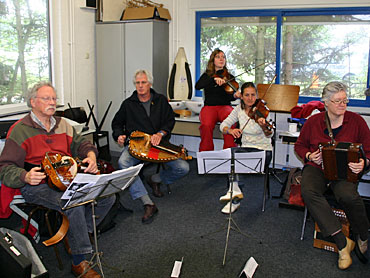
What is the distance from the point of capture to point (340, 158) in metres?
2.87

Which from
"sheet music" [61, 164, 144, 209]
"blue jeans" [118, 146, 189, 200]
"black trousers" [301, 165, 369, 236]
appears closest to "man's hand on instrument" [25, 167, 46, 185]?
"sheet music" [61, 164, 144, 209]

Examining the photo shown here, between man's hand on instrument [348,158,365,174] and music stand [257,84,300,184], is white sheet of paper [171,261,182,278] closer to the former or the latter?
man's hand on instrument [348,158,365,174]

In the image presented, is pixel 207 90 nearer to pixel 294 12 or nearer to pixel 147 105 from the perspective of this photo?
pixel 147 105

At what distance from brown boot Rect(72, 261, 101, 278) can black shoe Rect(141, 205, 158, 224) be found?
34.5 inches

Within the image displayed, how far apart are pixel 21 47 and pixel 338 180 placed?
3.51m

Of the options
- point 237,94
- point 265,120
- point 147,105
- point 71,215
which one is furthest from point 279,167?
point 71,215

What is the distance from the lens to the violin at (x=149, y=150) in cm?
362

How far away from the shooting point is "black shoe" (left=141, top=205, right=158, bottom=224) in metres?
3.49

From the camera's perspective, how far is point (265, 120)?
359 centimetres

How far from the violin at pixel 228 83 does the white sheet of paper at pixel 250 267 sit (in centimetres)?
220

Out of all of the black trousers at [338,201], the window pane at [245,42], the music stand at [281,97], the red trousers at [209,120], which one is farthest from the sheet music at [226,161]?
the window pane at [245,42]

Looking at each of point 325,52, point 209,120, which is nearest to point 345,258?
point 209,120

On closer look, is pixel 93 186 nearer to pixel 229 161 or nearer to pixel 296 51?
pixel 229 161

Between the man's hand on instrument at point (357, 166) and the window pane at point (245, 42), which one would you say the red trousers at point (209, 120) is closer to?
the window pane at point (245, 42)
